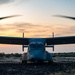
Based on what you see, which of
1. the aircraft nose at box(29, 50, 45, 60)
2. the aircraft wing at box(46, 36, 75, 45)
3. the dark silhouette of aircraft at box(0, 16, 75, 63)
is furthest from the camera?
the aircraft wing at box(46, 36, 75, 45)

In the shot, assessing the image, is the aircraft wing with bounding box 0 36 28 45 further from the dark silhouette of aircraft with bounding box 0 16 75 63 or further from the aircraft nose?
the aircraft nose

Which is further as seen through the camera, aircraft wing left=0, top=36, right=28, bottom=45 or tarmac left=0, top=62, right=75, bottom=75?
aircraft wing left=0, top=36, right=28, bottom=45

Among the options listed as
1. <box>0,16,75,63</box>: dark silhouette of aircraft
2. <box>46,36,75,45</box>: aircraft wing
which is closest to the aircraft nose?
<box>0,16,75,63</box>: dark silhouette of aircraft

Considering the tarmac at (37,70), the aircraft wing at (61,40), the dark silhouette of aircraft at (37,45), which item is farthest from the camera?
the aircraft wing at (61,40)

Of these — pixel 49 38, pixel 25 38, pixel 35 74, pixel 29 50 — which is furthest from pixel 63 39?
pixel 35 74

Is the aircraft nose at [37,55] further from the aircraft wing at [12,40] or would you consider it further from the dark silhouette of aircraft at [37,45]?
the aircraft wing at [12,40]

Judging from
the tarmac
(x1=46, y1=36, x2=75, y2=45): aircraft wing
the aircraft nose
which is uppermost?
(x1=46, y1=36, x2=75, y2=45): aircraft wing

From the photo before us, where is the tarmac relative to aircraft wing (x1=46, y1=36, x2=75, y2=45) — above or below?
below

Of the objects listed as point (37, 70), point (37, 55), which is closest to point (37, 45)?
point (37, 55)

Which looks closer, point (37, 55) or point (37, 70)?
point (37, 70)

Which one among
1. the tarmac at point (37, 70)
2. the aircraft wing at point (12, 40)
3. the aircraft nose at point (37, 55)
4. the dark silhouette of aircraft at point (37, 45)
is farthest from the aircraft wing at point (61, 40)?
the tarmac at point (37, 70)

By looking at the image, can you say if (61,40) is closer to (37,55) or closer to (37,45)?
(37,45)

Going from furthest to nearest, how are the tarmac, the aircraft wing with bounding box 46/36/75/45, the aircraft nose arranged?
the aircraft wing with bounding box 46/36/75/45
the aircraft nose
the tarmac

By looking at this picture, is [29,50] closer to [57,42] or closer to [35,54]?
[35,54]
